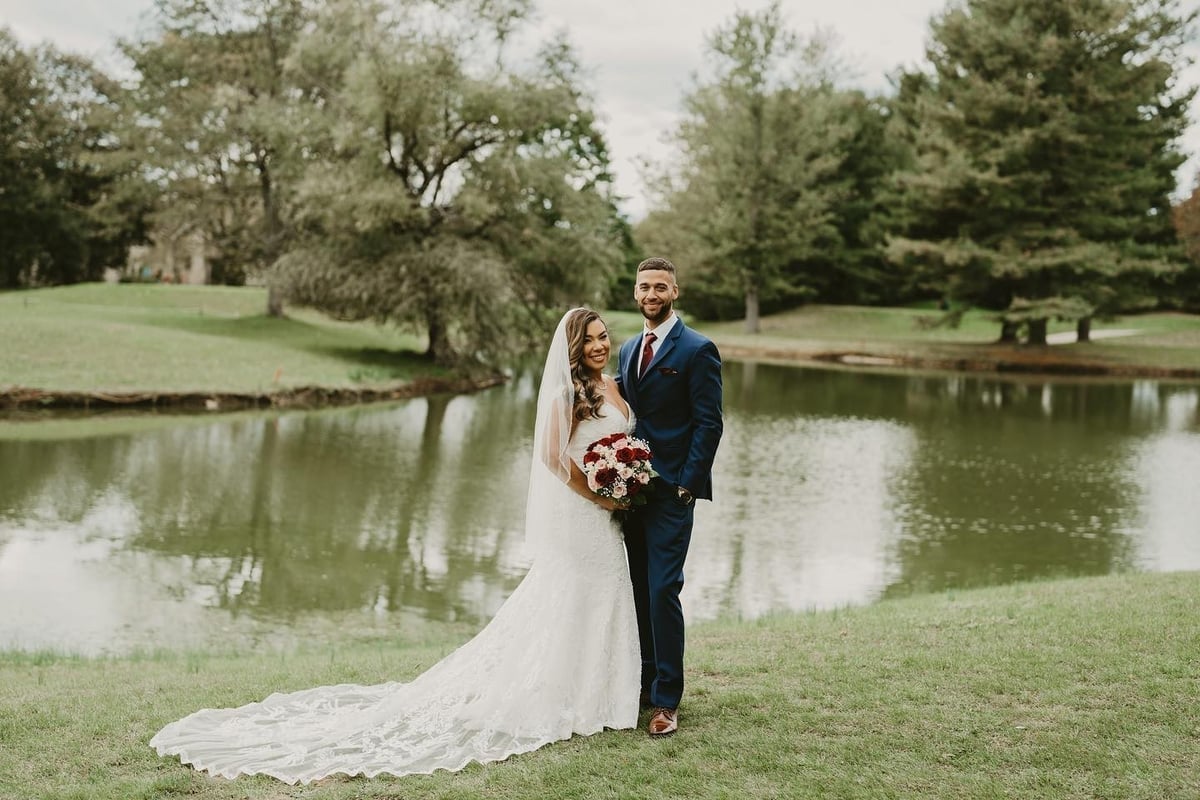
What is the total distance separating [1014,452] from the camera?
66.8 feet

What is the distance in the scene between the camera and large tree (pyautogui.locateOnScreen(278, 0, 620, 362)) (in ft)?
95.9

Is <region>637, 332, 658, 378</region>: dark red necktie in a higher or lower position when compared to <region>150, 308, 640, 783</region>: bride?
higher

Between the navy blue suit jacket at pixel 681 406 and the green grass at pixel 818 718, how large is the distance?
1.26 metres

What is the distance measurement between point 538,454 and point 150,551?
774 centimetres

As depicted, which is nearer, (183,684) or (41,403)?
(183,684)

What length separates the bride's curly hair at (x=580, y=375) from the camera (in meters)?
5.33

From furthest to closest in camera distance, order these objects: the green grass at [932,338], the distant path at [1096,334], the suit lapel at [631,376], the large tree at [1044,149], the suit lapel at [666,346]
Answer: the distant path at [1096,334] → the green grass at [932,338] → the large tree at [1044,149] → the suit lapel at [631,376] → the suit lapel at [666,346]

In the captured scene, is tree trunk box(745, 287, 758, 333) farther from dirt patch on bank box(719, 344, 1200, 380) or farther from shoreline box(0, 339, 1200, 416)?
dirt patch on bank box(719, 344, 1200, 380)

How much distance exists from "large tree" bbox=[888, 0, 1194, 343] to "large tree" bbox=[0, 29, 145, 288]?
3517cm

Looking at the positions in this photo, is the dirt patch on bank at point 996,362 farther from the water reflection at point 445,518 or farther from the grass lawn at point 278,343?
the water reflection at point 445,518

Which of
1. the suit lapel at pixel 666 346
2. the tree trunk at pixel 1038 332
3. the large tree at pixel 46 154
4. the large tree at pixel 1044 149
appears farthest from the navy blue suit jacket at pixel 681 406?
the large tree at pixel 46 154

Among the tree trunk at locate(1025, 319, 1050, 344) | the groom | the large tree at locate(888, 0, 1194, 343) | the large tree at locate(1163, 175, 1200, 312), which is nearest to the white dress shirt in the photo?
the groom

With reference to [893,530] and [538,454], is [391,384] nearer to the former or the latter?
[893,530]

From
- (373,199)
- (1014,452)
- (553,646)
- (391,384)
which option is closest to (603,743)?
(553,646)
